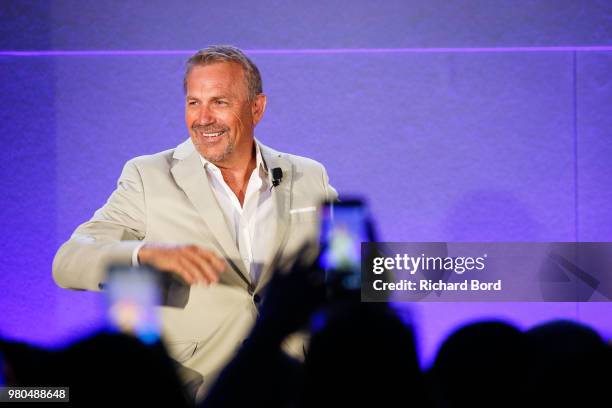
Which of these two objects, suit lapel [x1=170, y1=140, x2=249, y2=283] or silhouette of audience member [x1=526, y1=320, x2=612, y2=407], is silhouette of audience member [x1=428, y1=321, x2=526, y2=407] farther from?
suit lapel [x1=170, y1=140, x2=249, y2=283]

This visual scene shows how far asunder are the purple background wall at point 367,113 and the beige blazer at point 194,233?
719 millimetres

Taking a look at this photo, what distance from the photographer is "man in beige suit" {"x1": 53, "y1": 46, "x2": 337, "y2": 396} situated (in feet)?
9.21

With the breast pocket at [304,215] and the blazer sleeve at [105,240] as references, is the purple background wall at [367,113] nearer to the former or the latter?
the breast pocket at [304,215]

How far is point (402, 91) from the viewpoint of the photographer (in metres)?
3.65

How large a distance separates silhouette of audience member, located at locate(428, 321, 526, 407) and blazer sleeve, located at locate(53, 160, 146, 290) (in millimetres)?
1313

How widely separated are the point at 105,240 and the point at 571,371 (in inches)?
70.5

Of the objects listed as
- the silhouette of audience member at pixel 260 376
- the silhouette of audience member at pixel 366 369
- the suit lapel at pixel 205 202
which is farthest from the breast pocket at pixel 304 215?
the silhouette of audience member at pixel 366 369

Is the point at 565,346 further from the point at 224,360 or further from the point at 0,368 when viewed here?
the point at 224,360

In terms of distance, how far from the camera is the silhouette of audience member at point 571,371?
4.45 ft

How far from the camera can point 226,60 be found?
3.04 m

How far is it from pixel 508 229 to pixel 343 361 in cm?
240

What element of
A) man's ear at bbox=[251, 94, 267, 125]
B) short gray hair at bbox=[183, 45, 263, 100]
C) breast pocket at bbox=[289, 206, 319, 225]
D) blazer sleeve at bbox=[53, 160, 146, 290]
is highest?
short gray hair at bbox=[183, 45, 263, 100]

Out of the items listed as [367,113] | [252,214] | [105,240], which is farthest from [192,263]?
[367,113]

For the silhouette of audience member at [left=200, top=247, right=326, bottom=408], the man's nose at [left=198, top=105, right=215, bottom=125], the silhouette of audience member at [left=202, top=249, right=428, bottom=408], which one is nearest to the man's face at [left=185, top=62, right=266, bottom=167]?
the man's nose at [left=198, top=105, right=215, bottom=125]
